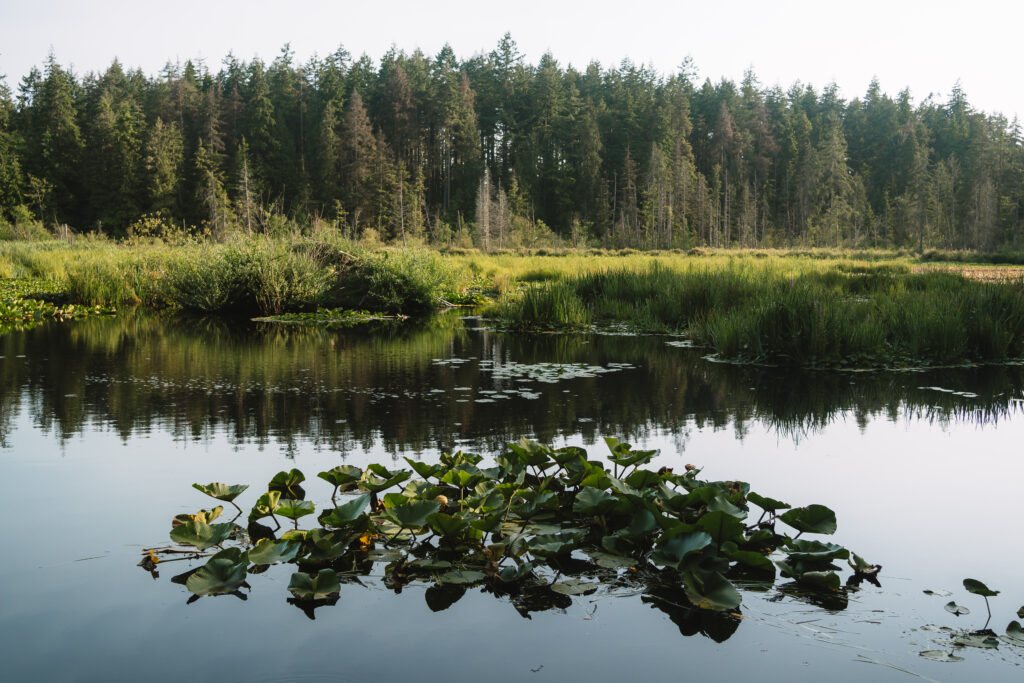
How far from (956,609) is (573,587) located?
1.18 meters

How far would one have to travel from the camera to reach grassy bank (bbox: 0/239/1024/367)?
26.9 ft

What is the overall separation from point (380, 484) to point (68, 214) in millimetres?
67125

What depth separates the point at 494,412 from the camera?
210 inches

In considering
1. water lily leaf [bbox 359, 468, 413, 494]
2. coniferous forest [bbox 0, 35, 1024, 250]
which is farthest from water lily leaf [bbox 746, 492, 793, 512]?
coniferous forest [bbox 0, 35, 1024, 250]

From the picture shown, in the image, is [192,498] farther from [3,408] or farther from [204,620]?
[3,408]

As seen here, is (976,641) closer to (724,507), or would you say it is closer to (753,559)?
(753,559)

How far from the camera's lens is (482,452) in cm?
420

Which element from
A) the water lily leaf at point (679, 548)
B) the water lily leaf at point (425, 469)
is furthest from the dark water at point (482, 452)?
the water lily leaf at point (425, 469)

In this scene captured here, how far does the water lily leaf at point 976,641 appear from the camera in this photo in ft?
6.98

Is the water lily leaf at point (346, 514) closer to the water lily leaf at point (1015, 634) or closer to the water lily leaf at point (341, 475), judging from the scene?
the water lily leaf at point (341, 475)

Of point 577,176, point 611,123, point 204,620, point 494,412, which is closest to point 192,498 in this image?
point 204,620

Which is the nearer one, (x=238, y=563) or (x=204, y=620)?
(x=204, y=620)

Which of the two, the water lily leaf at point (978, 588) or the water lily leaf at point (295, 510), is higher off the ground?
the water lily leaf at point (295, 510)

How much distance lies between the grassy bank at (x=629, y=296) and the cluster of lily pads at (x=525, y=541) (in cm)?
555
